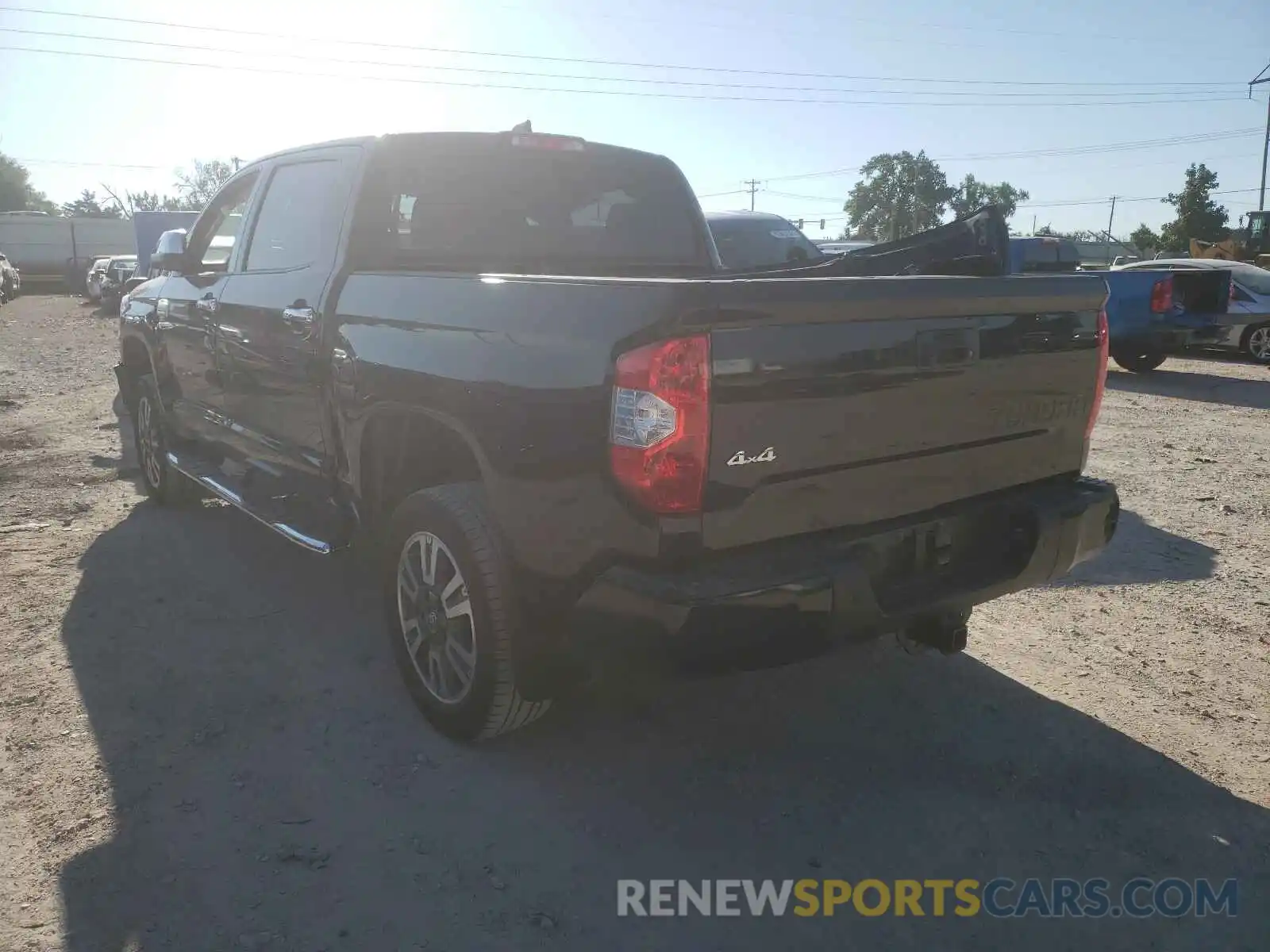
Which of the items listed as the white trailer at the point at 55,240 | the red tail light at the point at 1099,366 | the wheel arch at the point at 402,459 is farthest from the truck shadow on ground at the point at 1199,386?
the white trailer at the point at 55,240

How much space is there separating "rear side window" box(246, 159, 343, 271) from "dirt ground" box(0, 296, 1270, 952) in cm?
159

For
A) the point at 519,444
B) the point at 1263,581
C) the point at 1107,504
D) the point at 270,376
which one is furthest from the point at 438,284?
A: the point at 1263,581

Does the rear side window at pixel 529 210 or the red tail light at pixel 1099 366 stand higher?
the rear side window at pixel 529 210

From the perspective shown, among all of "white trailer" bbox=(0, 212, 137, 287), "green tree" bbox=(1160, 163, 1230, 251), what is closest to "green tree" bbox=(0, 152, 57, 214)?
"white trailer" bbox=(0, 212, 137, 287)

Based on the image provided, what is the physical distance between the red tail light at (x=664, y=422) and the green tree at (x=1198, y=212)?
57097 millimetres

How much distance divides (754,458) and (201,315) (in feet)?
11.8

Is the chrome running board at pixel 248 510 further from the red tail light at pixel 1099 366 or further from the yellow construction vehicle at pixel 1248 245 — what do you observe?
the yellow construction vehicle at pixel 1248 245

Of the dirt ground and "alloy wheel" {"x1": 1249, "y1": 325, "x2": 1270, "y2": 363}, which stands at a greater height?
"alloy wheel" {"x1": 1249, "y1": 325, "x2": 1270, "y2": 363}

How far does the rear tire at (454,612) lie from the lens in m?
2.90

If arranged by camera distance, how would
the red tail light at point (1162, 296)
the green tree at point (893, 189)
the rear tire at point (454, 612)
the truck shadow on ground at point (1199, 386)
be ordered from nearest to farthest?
the rear tire at point (454, 612)
the truck shadow on ground at point (1199, 386)
the red tail light at point (1162, 296)
the green tree at point (893, 189)

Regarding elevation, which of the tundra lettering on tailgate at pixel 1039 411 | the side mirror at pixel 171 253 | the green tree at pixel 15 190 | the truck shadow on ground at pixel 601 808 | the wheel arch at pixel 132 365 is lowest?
the truck shadow on ground at pixel 601 808

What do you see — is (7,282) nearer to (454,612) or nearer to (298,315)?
(298,315)

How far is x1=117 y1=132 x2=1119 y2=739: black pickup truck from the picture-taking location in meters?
2.46

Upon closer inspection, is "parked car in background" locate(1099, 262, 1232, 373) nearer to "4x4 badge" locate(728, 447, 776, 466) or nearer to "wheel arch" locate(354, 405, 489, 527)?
"wheel arch" locate(354, 405, 489, 527)
